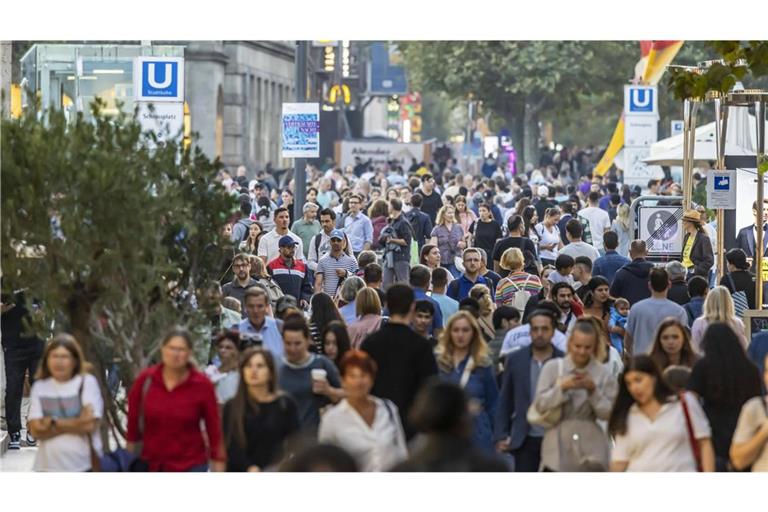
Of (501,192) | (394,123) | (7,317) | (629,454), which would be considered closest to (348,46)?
(394,123)

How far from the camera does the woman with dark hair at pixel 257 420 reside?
9656 mm

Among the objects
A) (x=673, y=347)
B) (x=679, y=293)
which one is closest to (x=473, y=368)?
(x=673, y=347)

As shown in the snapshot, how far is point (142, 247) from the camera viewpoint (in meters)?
11.0

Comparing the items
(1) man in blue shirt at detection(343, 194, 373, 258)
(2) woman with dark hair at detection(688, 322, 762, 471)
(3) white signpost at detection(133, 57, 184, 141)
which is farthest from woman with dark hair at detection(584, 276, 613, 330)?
(1) man in blue shirt at detection(343, 194, 373, 258)

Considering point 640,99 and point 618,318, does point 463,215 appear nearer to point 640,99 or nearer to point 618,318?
point 618,318

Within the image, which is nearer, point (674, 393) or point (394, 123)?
point (674, 393)

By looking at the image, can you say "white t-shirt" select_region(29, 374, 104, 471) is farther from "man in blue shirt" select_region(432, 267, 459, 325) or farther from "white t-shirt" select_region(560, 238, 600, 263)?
"white t-shirt" select_region(560, 238, 600, 263)

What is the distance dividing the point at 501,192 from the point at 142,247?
2468 centimetres

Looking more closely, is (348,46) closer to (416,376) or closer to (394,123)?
(394,123)

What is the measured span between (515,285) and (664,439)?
250 inches

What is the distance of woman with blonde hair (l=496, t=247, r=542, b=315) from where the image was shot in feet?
51.6

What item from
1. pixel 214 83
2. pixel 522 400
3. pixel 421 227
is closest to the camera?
pixel 522 400

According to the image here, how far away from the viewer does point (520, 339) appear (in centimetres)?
1189

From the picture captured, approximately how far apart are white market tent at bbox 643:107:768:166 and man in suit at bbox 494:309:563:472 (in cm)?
1692
